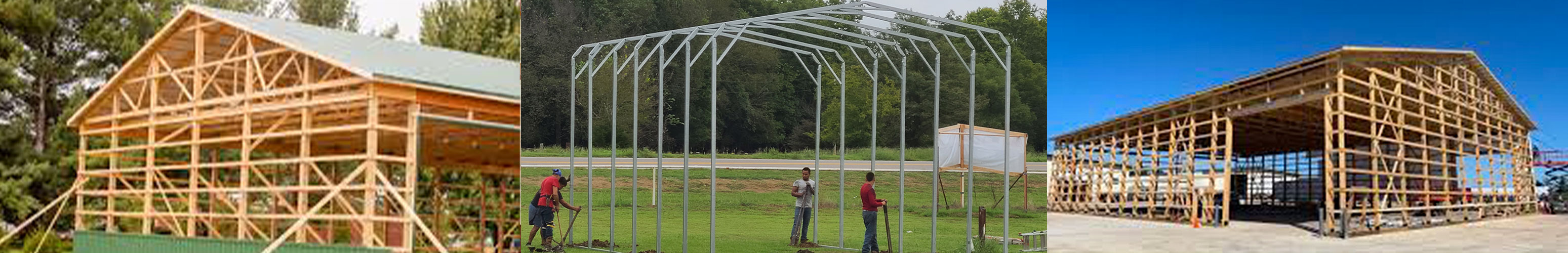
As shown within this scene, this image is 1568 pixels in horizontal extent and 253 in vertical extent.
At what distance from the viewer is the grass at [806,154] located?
15.6 meters

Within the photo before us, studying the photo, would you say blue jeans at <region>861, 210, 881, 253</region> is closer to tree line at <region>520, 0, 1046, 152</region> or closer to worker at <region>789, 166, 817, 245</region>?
worker at <region>789, 166, 817, 245</region>

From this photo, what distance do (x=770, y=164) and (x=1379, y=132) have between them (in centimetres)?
827

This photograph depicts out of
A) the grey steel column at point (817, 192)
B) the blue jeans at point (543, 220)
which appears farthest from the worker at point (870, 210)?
the blue jeans at point (543, 220)

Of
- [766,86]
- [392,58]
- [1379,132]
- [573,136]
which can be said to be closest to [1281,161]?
[1379,132]

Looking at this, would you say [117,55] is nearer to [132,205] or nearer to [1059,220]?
[132,205]

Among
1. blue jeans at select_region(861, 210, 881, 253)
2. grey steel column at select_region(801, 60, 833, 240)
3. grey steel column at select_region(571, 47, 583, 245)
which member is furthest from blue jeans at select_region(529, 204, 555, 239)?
blue jeans at select_region(861, 210, 881, 253)

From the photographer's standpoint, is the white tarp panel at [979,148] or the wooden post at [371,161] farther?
the white tarp panel at [979,148]

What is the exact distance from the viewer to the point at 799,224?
1360cm

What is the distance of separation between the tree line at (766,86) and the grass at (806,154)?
3.3 inches

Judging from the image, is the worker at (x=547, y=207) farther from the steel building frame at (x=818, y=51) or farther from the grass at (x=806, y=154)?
the grass at (x=806, y=154)

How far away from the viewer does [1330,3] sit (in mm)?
21188

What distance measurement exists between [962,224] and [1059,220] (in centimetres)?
1055

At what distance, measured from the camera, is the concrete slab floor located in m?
15.2

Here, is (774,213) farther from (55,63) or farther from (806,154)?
(55,63)
